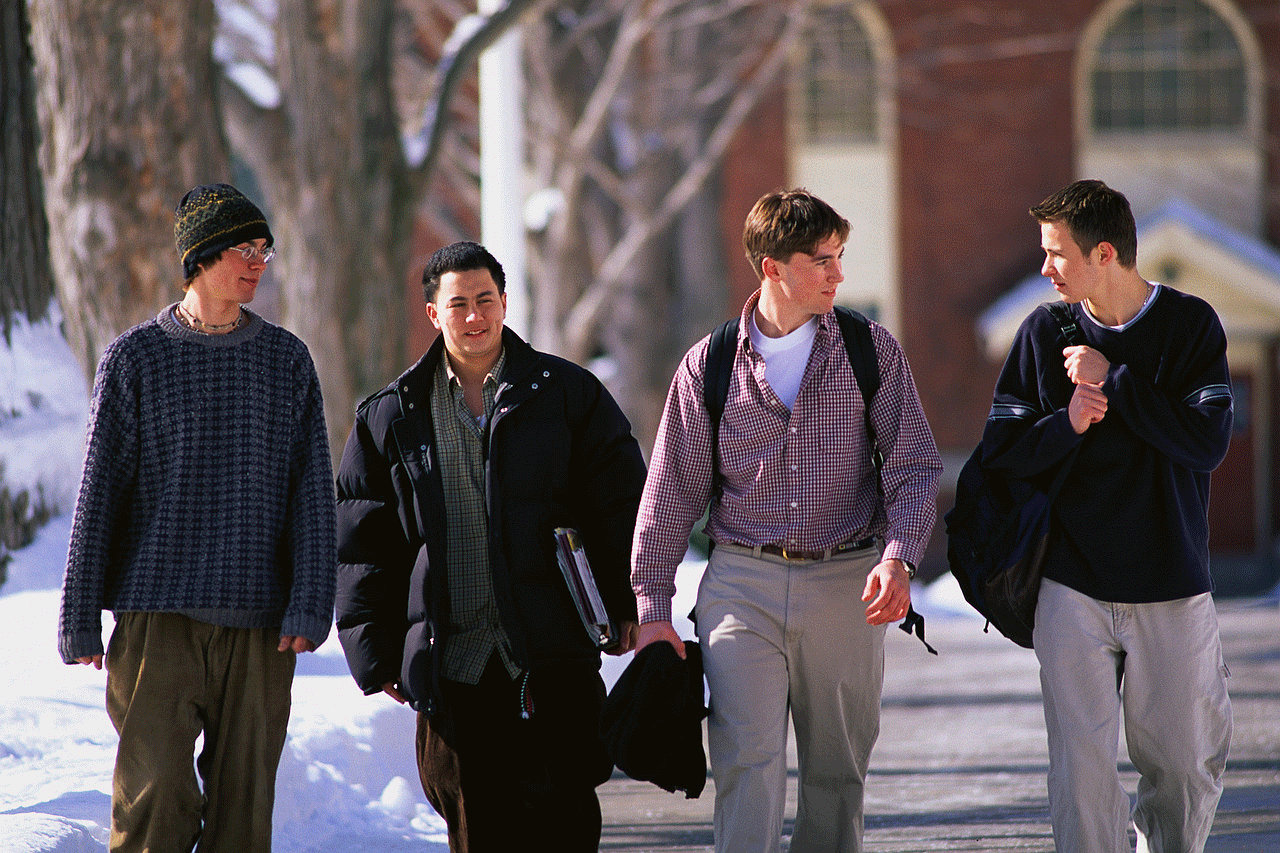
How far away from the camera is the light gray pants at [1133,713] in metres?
4.32

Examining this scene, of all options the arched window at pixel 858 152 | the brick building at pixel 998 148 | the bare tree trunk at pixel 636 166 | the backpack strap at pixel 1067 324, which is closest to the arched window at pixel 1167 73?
the brick building at pixel 998 148

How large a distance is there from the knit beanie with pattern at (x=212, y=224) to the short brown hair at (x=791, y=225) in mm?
1317

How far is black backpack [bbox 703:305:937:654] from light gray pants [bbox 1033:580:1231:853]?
0.41 metres

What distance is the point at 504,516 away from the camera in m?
4.37

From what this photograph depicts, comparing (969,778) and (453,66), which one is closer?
(969,778)

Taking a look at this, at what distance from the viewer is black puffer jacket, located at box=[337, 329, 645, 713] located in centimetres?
434

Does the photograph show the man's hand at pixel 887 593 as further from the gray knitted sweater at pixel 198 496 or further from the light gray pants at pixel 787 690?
the gray knitted sweater at pixel 198 496

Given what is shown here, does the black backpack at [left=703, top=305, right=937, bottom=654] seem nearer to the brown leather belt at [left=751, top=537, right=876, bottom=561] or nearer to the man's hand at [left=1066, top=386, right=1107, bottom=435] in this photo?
the brown leather belt at [left=751, top=537, right=876, bottom=561]

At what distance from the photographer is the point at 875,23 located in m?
23.6

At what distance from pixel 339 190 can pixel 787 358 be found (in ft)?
23.8

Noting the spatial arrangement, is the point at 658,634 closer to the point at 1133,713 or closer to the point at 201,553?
the point at 201,553

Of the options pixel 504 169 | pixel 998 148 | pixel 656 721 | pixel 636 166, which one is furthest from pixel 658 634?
pixel 998 148

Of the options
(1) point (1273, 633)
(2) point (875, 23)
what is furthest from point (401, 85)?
(1) point (1273, 633)

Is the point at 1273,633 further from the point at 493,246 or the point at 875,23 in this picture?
the point at 875,23
